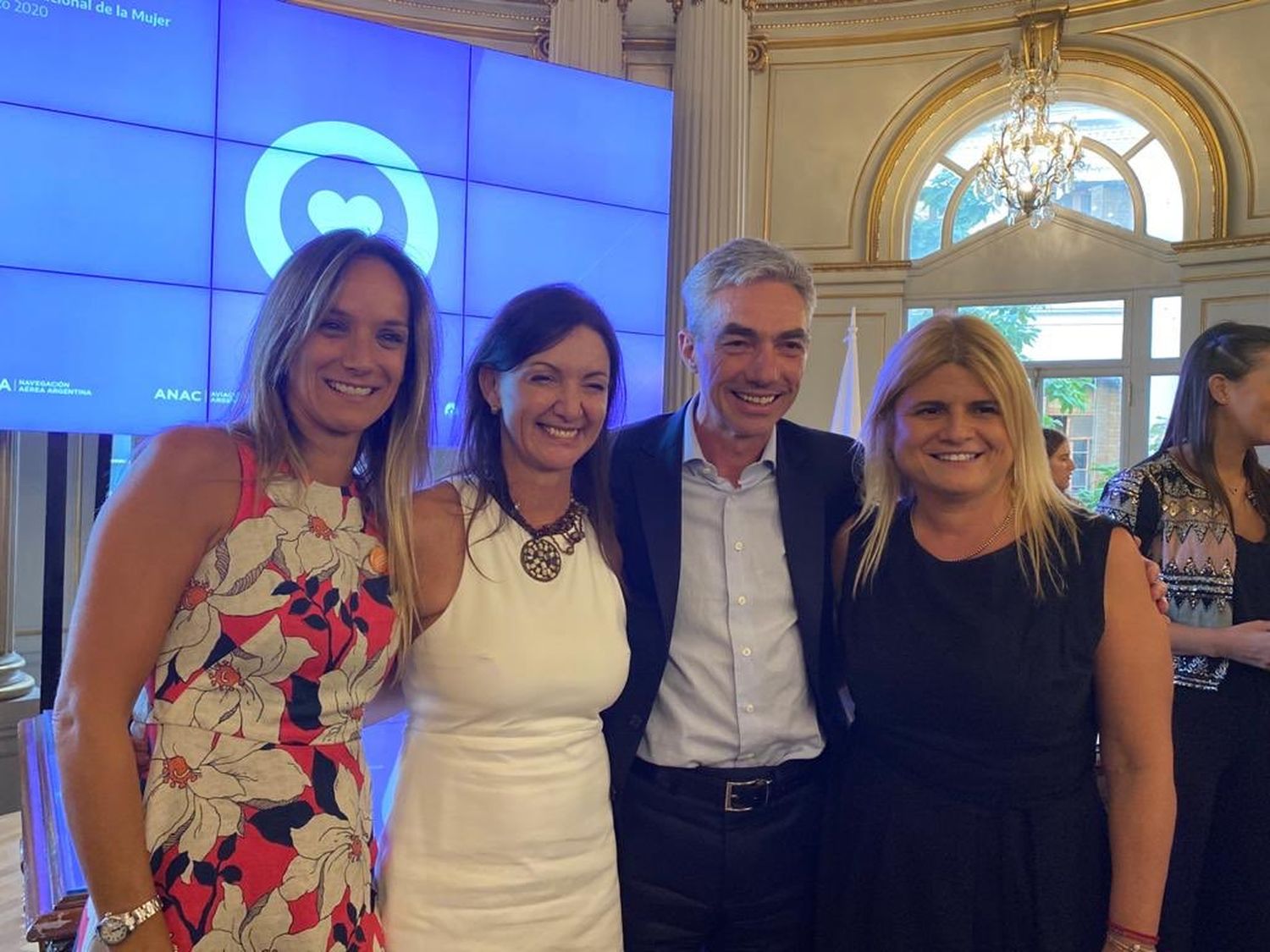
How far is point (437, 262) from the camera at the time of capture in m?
4.42

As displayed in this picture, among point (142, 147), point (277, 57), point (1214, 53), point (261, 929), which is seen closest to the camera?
point (261, 929)

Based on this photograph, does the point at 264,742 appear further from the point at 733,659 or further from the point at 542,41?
the point at 542,41

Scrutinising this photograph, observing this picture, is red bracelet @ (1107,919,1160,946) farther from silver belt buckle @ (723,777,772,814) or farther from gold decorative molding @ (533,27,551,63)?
gold decorative molding @ (533,27,551,63)

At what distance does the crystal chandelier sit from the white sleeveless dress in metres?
5.25

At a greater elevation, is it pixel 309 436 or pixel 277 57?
pixel 277 57

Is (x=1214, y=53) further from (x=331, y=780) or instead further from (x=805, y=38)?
(x=331, y=780)

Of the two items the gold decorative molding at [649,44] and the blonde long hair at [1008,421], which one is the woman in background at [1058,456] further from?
the gold decorative molding at [649,44]

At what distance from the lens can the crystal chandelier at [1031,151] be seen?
18.8 ft

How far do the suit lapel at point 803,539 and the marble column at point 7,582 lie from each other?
12.1 feet

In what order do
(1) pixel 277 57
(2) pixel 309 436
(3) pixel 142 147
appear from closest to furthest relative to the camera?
(2) pixel 309 436, (3) pixel 142 147, (1) pixel 277 57

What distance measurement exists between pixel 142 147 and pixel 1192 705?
386 centimetres

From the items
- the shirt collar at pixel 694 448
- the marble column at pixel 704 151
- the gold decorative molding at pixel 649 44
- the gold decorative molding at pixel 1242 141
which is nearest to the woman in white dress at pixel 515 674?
the shirt collar at pixel 694 448

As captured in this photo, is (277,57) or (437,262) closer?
(277,57)

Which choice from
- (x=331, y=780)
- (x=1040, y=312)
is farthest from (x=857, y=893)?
(x=1040, y=312)
